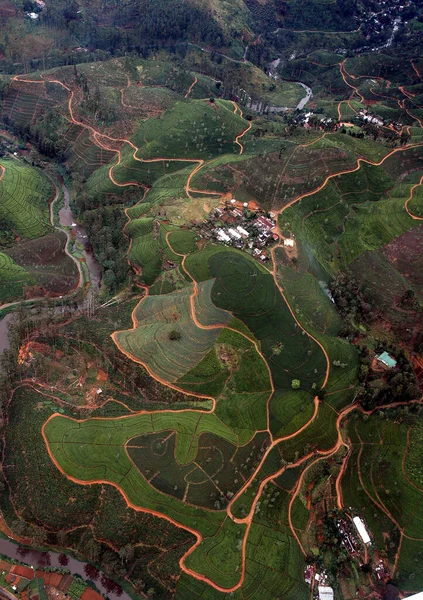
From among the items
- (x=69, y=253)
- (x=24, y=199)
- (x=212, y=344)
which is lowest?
(x=69, y=253)

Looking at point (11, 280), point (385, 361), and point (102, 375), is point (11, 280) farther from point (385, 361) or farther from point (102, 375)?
point (385, 361)

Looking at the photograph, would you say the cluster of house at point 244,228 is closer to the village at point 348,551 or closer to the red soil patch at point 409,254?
the red soil patch at point 409,254

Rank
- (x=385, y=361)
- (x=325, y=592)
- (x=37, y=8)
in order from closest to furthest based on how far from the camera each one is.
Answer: (x=325, y=592), (x=385, y=361), (x=37, y=8)

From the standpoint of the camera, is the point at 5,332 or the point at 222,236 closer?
the point at 5,332

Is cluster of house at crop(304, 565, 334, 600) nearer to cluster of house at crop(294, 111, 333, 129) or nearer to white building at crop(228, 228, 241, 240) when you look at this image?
white building at crop(228, 228, 241, 240)

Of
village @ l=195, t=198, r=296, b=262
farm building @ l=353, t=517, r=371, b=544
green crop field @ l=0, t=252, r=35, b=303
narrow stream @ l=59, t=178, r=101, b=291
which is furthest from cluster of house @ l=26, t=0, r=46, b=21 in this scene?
farm building @ l=353, t=517, r=371, b=544

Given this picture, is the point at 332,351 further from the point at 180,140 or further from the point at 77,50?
the point at 77,50

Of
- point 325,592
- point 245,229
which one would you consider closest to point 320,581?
point 325,592

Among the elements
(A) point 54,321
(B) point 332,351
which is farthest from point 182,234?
(B) point 332,351
